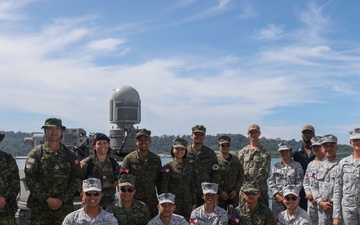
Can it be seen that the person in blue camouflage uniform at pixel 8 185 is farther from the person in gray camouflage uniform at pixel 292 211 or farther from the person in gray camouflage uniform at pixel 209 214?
the person in gray camouflage uniform at pixel 292 211

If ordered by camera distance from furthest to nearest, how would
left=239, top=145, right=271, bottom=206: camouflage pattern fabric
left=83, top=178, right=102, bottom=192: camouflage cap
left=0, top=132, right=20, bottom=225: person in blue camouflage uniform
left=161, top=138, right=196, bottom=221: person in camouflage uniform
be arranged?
left=239, top=145, right=271, bottom=206: camouflage pattern fabric → left=161, top=138, right=196, bottom=221: person in camouflage uniform → left=0, top=132, right=20, bottom=225: person in blue camouflage uniform → left=83, top=178, right=102, bottom=192: camouflage cap

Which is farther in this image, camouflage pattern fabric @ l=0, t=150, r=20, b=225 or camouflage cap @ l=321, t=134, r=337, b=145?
camouflage cap @ l=321, t=134, r=337, b=145

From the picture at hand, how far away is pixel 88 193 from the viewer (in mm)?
5816

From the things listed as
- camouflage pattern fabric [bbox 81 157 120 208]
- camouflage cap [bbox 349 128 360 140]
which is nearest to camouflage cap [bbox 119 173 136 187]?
camouflage pattern fabric [bbox 81 157 120 208]

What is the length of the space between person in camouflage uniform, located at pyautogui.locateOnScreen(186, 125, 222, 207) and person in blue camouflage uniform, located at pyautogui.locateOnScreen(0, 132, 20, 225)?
119 inches

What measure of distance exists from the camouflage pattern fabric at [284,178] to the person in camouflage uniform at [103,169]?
9.90 ft

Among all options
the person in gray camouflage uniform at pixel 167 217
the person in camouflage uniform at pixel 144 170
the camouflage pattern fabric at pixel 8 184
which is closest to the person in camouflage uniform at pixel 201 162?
the person in camouflage uniform at pixel 144 170

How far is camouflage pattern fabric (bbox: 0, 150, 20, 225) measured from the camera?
21.2 feet

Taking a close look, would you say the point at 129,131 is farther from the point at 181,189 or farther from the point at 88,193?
the point at 88,193

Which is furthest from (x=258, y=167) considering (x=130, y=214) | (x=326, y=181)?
(x=130, y=214)

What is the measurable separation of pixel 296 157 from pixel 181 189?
272cm

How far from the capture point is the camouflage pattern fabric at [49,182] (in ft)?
21.6

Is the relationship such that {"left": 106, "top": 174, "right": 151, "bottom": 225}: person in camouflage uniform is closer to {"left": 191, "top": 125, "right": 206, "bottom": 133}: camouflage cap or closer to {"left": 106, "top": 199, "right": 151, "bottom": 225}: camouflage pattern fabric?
{"left": 106, "top": 199, "right": 151, "bottom": 225}: camouflage pattern fabric

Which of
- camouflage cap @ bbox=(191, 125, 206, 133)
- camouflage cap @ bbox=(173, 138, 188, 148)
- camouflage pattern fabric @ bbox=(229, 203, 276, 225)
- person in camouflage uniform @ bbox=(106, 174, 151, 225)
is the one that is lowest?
camouflage pattern fabric @ bbox=(229, 203, 276, 225)
